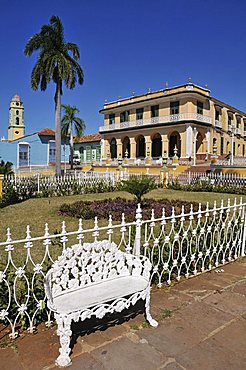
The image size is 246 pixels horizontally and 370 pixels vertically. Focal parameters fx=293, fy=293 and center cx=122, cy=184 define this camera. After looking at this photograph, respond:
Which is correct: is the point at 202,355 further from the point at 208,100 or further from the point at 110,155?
the point at 110,155

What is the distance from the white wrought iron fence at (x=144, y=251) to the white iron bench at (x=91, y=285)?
0.21m

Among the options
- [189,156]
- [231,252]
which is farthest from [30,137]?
[231,252]

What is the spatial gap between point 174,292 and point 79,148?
45.1 meters

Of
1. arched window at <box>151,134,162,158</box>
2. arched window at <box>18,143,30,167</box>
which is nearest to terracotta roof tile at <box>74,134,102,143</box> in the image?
arched window at <box>151,134,162,158</box>

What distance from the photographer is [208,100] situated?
3300 cm

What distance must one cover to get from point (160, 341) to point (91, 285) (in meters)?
0.80

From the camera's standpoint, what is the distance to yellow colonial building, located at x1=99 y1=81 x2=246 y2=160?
30.8 m

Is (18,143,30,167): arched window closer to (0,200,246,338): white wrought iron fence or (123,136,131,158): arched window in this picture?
(123,136,131,158): arched window

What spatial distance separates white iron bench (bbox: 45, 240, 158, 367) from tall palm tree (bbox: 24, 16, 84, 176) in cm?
1885

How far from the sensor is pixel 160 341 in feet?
8.49

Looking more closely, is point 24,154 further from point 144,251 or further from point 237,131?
point 144,251

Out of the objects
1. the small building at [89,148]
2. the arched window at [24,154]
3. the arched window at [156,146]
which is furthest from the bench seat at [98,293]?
the small building at [89,148]

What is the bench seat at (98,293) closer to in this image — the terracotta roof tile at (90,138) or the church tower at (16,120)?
the terracotta roof tile at (90,138)

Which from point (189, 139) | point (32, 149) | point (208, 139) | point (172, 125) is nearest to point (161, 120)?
point (172, 125)
